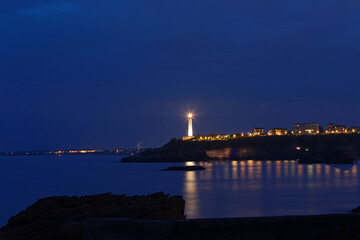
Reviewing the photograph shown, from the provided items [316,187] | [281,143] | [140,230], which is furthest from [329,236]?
[281,143]

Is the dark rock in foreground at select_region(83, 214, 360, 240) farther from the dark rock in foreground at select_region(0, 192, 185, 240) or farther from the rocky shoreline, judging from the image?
the dark rock in foreground at select_region(0, 192, 185, 240)

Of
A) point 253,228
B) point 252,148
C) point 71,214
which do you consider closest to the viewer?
point 253,228

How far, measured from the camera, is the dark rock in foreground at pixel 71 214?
12.8 m

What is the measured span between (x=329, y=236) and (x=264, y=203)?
2375 centimetres

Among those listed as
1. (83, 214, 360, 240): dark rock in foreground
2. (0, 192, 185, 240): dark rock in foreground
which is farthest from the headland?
(83, 214, 360, 240): dark rock in foreground

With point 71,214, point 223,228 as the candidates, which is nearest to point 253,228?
point 223,228

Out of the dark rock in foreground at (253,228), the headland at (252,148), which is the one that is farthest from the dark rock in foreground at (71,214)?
the headland at (252,148)

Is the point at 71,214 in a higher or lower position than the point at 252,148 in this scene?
lower

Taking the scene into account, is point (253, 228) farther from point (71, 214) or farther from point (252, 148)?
point (252, 148)

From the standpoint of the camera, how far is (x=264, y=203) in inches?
1372

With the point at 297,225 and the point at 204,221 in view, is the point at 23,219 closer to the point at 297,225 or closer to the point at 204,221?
the point at 204,221

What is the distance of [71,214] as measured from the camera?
16.6 meters

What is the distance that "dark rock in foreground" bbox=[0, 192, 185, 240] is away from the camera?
1281 cm

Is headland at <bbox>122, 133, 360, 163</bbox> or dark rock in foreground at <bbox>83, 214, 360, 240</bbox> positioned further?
headland at <bbox>122, 133, 360, 163</bbox>
